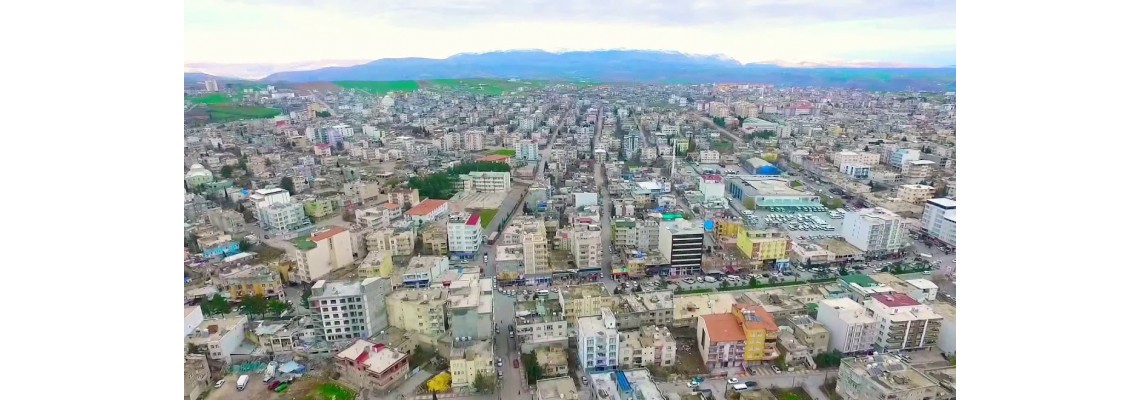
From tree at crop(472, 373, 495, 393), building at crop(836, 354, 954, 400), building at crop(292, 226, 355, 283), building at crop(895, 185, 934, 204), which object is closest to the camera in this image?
building at crop(836, 354, 954, 400)

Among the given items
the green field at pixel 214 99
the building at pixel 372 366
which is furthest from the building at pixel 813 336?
the green field at pixel 214 99

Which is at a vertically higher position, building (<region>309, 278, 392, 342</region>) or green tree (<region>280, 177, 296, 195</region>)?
green tree (<region>280, 177, 296, 195</region>)

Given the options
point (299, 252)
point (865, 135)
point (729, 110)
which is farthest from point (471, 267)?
point (729, 110)

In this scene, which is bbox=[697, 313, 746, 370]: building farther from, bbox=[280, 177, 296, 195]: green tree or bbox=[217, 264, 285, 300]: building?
bbox=[280, 177, 296, 195]: green tree

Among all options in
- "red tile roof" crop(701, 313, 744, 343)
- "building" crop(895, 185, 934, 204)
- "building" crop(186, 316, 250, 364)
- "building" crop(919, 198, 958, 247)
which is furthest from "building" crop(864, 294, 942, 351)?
"building" crop(186, 316, 250, 364)

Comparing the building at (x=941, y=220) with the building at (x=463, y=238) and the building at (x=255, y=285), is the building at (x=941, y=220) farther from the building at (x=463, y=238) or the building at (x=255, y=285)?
the building at (x=255, y=285)

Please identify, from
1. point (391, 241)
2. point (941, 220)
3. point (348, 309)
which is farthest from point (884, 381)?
point (391, 241)

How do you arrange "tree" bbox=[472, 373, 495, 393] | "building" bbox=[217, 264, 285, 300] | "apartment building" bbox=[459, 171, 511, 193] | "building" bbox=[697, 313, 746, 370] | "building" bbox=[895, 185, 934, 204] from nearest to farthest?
"tree" bbox=[472, 373, 495, 393] < "building" bbox=[697, 313, 746, 370] < "building" bbox=[217, 264, 285, 300] < "building" bbox=[895, 185, 934, 204] < "apartment building" bbox=[459, 171, 511, 193]
